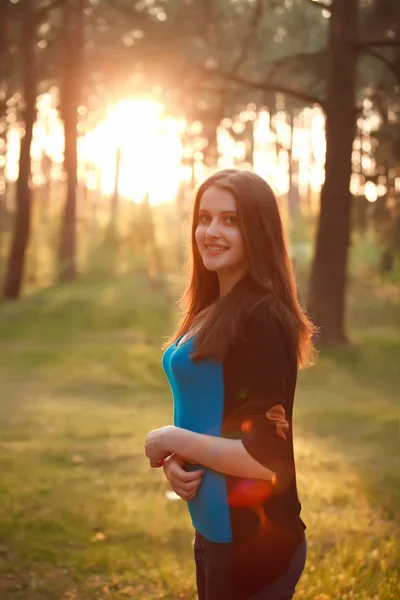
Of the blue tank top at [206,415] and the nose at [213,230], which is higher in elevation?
the nose at [213,230]

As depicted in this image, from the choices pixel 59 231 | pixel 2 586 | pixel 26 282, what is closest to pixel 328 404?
pixel 2 586

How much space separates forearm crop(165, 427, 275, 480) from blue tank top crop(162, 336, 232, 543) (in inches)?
1.8

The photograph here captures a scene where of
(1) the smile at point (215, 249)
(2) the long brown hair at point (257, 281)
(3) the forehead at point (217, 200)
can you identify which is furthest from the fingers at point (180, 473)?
(3) the forehead at point (217, 200)

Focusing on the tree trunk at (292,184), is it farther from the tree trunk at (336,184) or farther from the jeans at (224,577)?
the jeans at (224,577)

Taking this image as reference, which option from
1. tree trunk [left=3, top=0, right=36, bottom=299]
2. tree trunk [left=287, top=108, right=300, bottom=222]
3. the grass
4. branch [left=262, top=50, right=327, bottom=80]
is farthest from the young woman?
tree trunk [left=287, top=108, right=300, bottom=222]

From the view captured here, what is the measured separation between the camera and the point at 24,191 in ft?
74.6

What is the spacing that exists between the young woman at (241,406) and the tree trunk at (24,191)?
20.7 metres

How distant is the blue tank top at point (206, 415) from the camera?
247 cm

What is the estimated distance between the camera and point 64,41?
83.0 ft

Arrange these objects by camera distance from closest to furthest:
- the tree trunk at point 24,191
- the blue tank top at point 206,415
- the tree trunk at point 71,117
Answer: the blue tank top at point 206,415 → the tree trunk at point 24,191 → the tree trunk at point 71,117

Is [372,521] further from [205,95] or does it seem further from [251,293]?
[205,95]

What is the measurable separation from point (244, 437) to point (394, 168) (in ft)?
56.3

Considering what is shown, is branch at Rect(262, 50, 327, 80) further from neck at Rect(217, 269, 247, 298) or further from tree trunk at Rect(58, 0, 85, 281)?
neck at Rect(217, 269, 247, 298)

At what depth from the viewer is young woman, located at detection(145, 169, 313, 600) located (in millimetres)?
2400
